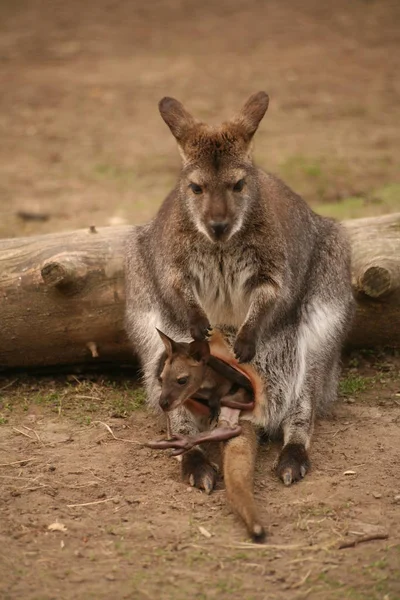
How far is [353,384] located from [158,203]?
10.9 ft

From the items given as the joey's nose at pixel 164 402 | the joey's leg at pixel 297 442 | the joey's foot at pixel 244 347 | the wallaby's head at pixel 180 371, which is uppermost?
the joey's foot at pixel 244 347

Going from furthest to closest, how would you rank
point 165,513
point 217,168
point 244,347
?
1. point 244,347
2. point 217,168
3. point 165,513

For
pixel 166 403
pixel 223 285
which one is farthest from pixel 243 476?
pixel 223 285

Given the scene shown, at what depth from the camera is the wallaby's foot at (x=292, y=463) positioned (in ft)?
13.9

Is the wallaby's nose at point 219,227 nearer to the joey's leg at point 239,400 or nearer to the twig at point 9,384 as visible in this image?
the joey's leg at point 239,400

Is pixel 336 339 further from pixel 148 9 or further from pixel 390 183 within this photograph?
pixel 148 9

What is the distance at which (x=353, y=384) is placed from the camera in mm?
5418

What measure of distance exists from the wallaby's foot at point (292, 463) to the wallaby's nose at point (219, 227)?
3.51 feet

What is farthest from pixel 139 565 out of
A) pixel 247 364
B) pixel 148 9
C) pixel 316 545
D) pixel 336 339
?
pixel 148 9

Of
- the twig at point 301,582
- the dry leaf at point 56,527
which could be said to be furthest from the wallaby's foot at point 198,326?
the twig at point 301,582

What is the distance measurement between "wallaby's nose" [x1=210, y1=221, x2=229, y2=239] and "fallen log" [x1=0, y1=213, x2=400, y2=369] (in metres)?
1.18

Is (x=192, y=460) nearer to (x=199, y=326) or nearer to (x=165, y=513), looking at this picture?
(x=165, y=513)

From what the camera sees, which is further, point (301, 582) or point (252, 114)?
point (252, 114)

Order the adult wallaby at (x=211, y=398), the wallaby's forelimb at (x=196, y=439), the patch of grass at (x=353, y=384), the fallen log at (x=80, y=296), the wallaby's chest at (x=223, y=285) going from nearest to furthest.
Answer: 1. the adult wallaby at (x=211, y=398)
2. the wallaby's forelimb at (x=196, y=439)
3. the wallaby's chest at (x=223, y=285)
4. the fallen log at (x=80, y=296)
5. the patch of grass at (x=353, y=384)
